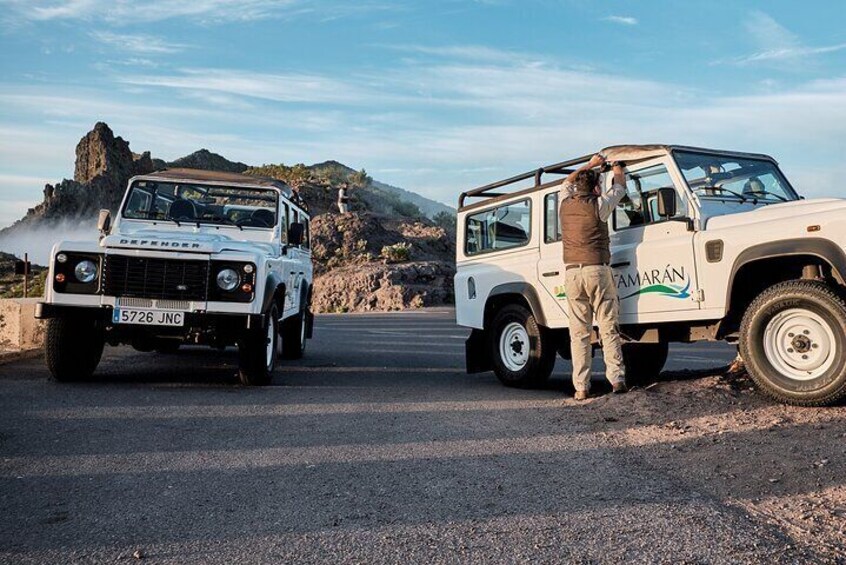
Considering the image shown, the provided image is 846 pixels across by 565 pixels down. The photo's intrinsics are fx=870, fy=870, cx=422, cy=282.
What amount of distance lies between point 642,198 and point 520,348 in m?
2.29

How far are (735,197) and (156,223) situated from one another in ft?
21.2

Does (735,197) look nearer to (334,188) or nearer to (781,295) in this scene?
(781,295)

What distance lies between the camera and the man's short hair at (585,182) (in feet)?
26.9

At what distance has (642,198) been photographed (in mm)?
8211

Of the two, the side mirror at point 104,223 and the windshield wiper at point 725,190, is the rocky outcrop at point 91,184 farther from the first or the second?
the windshield wiper at point 725,190

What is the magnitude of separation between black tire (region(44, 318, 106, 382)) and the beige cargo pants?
4.64m

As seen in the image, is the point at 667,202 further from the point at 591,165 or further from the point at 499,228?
the point at 499,228

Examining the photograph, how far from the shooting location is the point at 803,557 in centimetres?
358

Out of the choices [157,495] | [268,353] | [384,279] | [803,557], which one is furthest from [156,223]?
[384,279]

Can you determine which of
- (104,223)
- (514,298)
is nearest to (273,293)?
(104,223)

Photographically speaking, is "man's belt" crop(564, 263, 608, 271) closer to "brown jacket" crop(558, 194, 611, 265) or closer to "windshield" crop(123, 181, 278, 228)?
"brown jacket" crop(558, 194, 611, 265)

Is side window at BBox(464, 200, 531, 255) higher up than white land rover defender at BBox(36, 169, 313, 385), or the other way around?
side window at BBox(464, 200, 531, 255)

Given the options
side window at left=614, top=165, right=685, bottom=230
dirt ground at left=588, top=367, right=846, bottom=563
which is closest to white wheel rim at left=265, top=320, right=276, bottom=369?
dirt ground at left=588, top=367, right=846, bottom=563

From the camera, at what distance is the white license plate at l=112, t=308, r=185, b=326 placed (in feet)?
27.9
